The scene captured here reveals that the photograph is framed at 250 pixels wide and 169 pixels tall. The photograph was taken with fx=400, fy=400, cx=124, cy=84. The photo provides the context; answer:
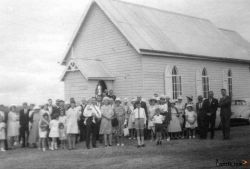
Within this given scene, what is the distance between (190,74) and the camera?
25.7m

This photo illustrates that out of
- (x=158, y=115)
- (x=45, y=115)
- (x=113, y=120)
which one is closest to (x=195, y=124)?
(x=158, y=115)

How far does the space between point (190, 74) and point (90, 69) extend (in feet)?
22.6

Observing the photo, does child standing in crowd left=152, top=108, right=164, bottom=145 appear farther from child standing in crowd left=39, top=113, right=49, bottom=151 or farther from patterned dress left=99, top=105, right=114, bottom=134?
child standing in crowd left=39, top=113, right=49, bottom=151

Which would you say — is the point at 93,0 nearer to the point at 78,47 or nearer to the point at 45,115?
the point at 78,47

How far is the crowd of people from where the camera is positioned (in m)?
16.0

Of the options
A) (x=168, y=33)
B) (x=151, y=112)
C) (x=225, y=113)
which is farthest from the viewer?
A: (x=168, y=33)

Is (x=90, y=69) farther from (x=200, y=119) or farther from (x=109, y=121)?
(x=200, y=119)

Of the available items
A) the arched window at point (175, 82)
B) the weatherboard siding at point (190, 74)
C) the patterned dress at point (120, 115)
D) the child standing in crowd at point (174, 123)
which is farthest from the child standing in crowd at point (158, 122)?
the arched window at point (175, 82)

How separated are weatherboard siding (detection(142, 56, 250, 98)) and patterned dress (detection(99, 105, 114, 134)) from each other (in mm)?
5943

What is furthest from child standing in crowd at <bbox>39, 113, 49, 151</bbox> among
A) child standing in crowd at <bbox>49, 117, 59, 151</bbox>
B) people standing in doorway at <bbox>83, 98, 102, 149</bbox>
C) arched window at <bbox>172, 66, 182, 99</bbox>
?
arched window at <bbox>172, 66, 182, 99</bbox>

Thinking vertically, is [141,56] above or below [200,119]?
above

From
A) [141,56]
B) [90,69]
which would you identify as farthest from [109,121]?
[90,69]

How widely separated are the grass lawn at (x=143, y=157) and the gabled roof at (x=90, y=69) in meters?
7.45

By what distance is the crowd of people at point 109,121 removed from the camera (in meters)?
16.0
